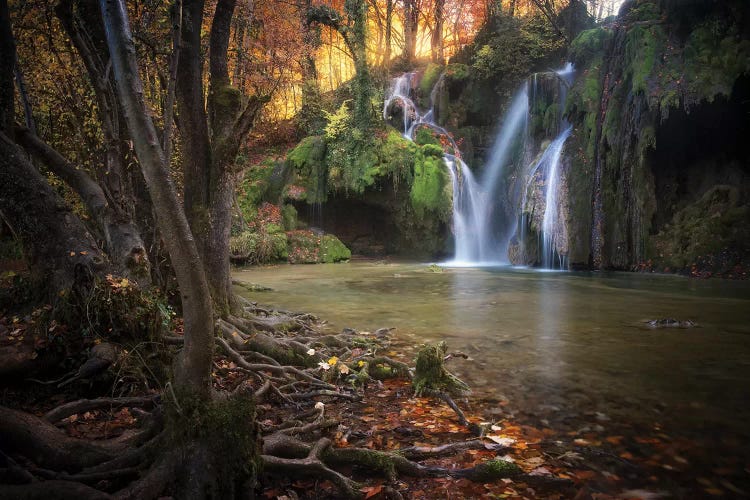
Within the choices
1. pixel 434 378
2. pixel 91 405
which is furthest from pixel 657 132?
pixel 91 405

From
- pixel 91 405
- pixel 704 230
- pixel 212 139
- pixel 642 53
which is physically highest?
pixel 642 53

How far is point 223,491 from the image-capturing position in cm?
231

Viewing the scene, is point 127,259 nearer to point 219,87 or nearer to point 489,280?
point 219,87

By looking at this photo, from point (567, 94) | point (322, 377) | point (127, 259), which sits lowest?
point (322, 377)

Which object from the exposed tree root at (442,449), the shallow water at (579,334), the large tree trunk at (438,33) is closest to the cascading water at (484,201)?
the shallow water at (579,334)

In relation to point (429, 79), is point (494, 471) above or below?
below

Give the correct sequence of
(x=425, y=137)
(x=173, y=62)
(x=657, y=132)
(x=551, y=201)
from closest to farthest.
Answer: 1. (x=173, y=62)
2. (x=657, y=132)
3. (x=551, y=201)
4. (x=425, y=137)

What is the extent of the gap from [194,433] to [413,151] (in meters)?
18.8

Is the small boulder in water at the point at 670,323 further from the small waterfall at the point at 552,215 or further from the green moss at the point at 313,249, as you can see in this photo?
the green moss at the point at 313,249

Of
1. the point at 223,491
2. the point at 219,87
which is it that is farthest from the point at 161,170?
the point at 219,87

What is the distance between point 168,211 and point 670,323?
7.51m

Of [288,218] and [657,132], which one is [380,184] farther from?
[657,132]

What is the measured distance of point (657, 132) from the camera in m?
14.4

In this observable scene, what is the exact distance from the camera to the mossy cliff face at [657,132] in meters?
13.3
